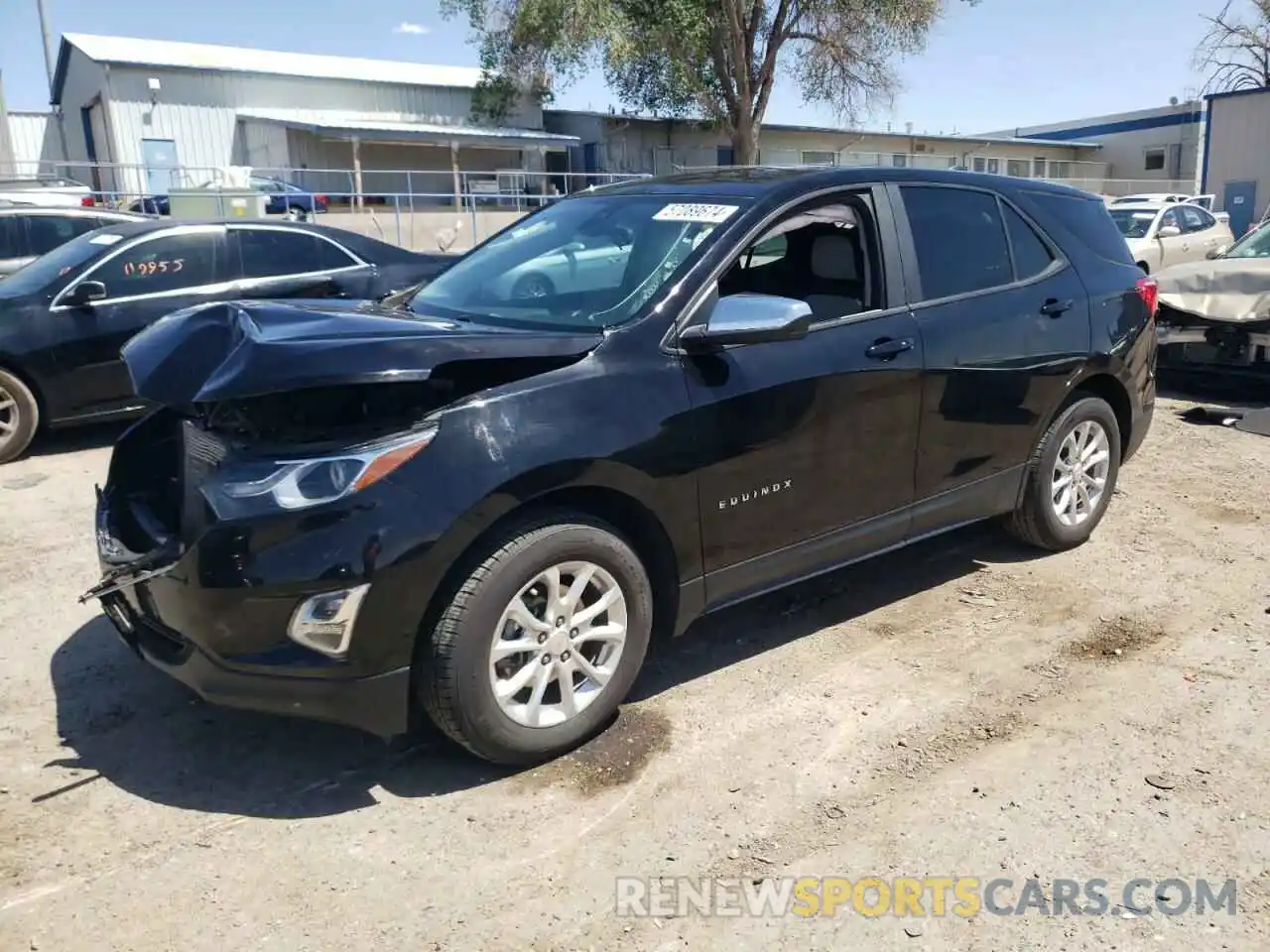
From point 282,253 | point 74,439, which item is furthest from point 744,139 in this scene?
point 74,439

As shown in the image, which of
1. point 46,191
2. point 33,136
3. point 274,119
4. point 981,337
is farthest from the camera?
point 33,136

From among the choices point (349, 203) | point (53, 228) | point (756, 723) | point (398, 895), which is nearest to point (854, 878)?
point (756, 723)

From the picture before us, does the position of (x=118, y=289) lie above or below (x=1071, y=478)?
above

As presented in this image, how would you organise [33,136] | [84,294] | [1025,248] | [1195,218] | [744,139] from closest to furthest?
[1025,248], [84,294], [1195,218], [744,139], [33,136]

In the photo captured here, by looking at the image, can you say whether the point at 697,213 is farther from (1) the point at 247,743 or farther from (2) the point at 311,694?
(1) the point at 247,743

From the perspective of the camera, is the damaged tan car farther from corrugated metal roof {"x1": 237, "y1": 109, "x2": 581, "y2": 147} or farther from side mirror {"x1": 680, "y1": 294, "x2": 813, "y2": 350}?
corrugated metal roof {"x1": 237, "y1": 109, "x2": 581, "y2": 147}

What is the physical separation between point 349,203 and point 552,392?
22.7 meters

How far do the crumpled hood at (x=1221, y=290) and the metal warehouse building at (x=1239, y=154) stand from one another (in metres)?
21.4

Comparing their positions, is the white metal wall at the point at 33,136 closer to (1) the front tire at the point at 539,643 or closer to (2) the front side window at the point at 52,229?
(2) the front side window at the point at 52,229

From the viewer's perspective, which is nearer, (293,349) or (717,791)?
(293,349)

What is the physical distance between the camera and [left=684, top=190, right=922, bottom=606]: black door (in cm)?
358

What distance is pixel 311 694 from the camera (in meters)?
2.93

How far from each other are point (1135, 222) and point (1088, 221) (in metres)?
13.4

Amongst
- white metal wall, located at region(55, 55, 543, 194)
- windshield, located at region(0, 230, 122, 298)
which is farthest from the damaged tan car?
white metal wall, located at region(55, 55, 543, 194)
